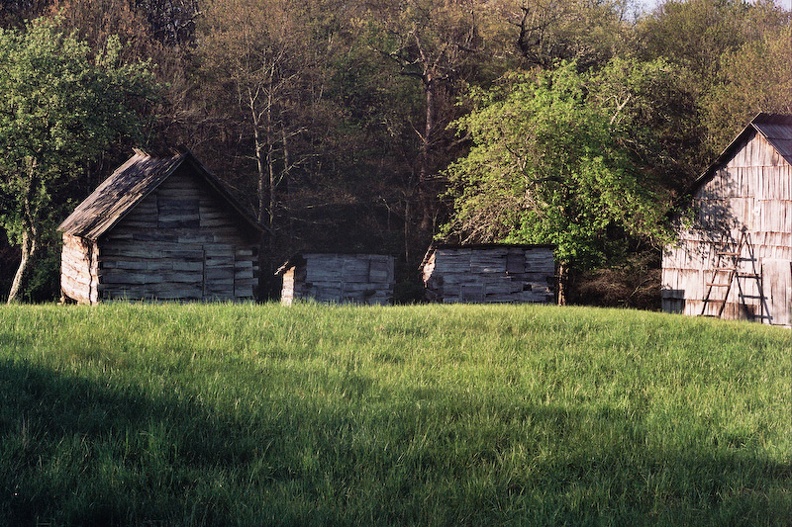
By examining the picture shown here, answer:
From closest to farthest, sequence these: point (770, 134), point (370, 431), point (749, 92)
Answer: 1. point (370, 431)
2. point (770, 134)
3. point (749, 92)

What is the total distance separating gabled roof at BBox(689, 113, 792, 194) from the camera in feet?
104

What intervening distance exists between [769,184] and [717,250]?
352 centimetres

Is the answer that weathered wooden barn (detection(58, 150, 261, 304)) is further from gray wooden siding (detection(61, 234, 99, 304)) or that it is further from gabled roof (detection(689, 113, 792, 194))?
gabled roof (detection(689, 113, 792, 194))

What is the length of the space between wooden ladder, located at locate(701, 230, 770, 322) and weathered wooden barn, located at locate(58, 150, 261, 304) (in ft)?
61.2

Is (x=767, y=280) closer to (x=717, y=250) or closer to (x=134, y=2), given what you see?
(x=717, y=250)

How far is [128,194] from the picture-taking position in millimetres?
27625

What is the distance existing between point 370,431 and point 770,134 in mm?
29033

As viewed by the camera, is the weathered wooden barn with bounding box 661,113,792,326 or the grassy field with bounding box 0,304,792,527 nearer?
the grassy field with bounding box 0,304,792,527

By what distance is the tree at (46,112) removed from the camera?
2872 cm

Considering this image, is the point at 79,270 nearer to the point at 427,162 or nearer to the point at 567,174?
the point at 567,174

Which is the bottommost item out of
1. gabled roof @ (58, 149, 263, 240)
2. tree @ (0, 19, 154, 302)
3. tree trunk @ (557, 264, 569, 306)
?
tree trunk @ (557, 264, 569, 306)

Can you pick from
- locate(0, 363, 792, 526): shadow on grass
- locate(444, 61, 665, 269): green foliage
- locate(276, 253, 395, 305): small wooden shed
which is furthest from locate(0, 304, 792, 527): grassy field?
locate(444, 61, 665, 269): green foliage

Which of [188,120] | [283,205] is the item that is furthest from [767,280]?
[188,120]

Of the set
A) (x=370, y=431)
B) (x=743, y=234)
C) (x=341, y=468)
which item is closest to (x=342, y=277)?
(x=743, y=234)
